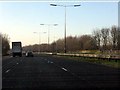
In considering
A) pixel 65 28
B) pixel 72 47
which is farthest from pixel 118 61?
pixel 72 47

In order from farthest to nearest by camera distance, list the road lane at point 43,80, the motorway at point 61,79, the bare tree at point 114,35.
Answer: the bare tree at point 114,35, the road lane at point 43,80, the motorway at point 61,79

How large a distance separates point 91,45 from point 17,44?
7117cm

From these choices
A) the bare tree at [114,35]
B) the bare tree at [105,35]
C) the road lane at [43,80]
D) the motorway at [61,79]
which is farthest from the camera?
the bare tree at [105,35]

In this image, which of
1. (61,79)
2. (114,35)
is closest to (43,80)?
(61,79)

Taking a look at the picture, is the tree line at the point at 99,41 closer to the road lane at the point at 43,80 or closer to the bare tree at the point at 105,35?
the bare tree at the point at 105,35

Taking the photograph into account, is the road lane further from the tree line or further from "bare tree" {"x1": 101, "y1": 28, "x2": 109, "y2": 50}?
"bare tree" {"x1": 101, "y1": 28, "x2": 109, "y2": 50}

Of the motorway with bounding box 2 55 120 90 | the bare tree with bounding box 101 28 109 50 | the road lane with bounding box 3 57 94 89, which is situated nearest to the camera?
the motorway with bounding box 2 55 120 90

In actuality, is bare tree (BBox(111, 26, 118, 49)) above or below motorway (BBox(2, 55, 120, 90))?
above

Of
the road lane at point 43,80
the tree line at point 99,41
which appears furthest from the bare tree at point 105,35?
the road lane at point 43,80

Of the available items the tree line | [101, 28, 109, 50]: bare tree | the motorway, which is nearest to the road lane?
the motorway

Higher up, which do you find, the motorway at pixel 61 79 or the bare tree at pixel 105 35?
the bare tree at pixel 105 35

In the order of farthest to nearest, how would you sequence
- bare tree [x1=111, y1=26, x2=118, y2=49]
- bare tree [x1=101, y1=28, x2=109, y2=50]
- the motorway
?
1. bare tree [x1=101, y1=28, x2=109, y2=50]
2. bare tree [x1=111, y1=26, x2=118, y2=49]
3. the motorway

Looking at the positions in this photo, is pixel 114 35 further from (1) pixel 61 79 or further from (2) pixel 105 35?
(1) pixel 61 79

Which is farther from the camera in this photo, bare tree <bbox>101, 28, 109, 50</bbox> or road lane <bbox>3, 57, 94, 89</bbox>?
bare tree <bbox>101, 28, 109, 50</bbox>
